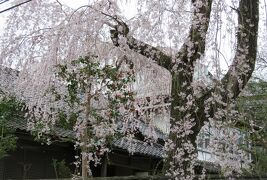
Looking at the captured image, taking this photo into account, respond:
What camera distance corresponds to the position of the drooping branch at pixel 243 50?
209 inches

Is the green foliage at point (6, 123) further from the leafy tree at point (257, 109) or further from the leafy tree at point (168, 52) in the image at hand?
the leafy tree at point (257, 109)

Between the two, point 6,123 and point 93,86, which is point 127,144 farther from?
point 93,86

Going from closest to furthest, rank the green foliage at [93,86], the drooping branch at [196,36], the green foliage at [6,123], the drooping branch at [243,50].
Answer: the drooping branch at [243,50]
the drooping branch at [196,36]
the green foliage at [93,86]
the green foliage at [6,123]

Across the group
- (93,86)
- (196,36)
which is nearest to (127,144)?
(93,86)

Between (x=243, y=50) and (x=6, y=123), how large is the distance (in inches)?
224

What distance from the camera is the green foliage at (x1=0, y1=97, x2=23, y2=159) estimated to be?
8586mm

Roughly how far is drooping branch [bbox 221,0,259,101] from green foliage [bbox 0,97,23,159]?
4.58 m

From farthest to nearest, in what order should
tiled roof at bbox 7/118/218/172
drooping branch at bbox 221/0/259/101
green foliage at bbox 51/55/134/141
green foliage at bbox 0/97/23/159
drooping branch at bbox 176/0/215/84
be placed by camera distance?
tiled roof at bbox 7/118/218/172 < green foliage at bbox 0/97/23/159 < green foliage at bbox 51/55/134/141 < drooping branch at bbox 176/0/215/84 < drooping branch at bbox 221/0/259/101

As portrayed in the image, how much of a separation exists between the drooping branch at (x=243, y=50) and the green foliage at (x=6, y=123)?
4.58 m

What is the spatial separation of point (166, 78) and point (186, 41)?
1662 mm

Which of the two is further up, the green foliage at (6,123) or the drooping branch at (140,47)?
the drooping branch at (140,47)

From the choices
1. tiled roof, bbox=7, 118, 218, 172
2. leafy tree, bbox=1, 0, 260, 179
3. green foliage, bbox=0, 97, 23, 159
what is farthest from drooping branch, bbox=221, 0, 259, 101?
green foliage, bbox=0, 97, 23, 159

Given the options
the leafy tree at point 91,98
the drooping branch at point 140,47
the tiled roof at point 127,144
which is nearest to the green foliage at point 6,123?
the tiled roof at point 127,144

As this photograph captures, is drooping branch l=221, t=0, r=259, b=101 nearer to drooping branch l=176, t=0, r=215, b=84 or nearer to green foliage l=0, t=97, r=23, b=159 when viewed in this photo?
drooping branch l=176, t=0, r=215, b=84
